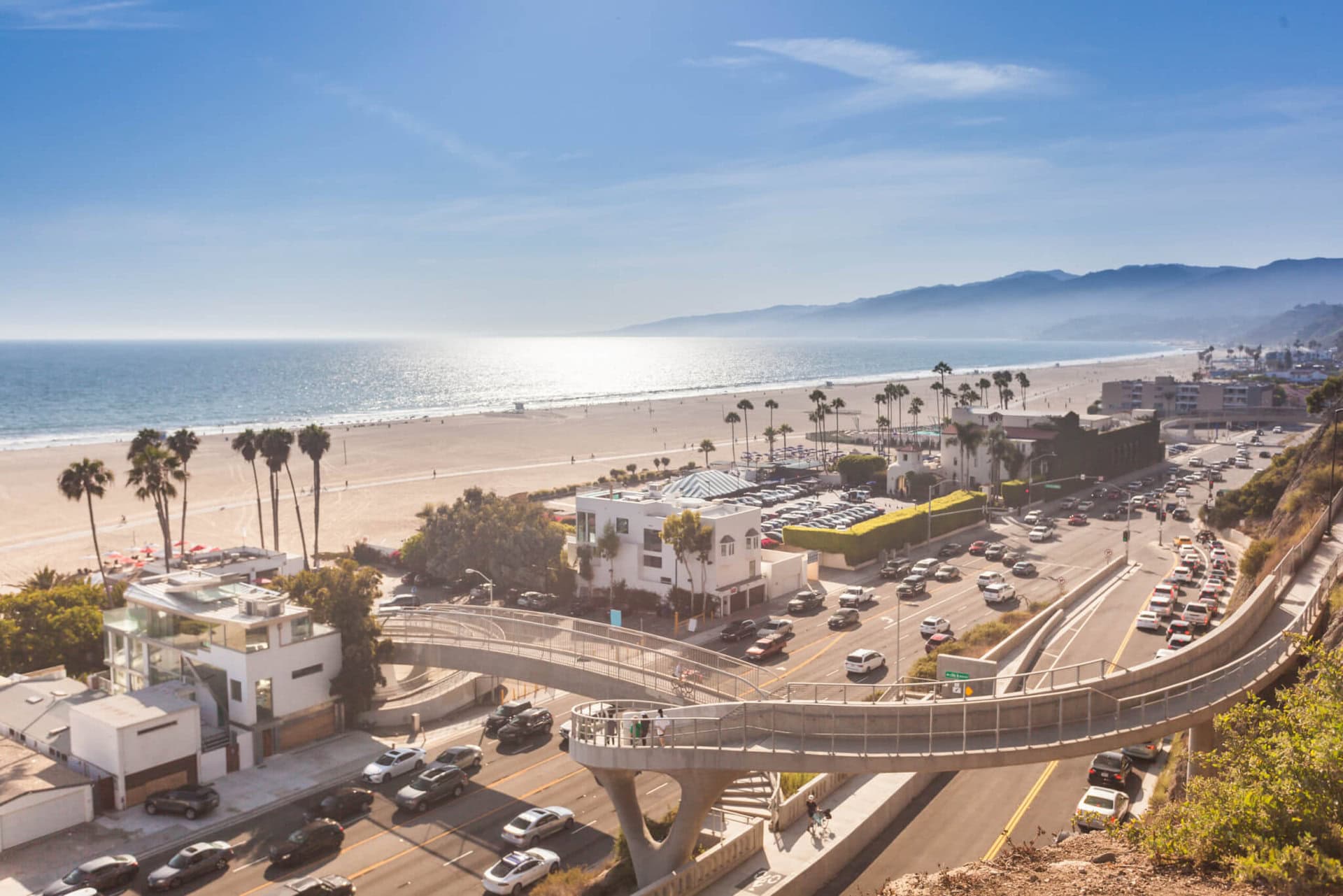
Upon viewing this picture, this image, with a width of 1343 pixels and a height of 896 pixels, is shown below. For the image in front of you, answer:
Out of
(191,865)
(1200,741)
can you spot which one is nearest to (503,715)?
(191,865)

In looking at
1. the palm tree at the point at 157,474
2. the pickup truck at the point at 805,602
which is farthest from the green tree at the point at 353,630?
the pickup truck at the point at 805,602

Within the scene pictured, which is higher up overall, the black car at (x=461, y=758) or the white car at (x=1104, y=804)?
the white car at (x=1104, y=804)

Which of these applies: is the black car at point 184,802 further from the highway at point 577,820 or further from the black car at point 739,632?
the black car at point 739,632

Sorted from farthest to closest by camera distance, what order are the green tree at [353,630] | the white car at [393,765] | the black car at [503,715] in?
the green tree at [353,630]
the black car at [503,715]
the white car at [393,765]

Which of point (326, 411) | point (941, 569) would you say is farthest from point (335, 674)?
point (326, 411)

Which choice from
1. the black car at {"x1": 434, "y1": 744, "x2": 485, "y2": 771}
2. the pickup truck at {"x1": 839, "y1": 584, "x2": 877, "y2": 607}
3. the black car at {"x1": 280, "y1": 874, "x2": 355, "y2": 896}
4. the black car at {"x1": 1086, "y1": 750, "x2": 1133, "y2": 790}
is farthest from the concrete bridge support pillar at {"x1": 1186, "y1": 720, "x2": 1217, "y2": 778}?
the pickup truck at {"x1": 839, "y1": 584, "x2": 877, "y2": 607}

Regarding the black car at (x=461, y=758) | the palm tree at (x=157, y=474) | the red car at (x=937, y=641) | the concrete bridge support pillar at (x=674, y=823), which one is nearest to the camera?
the concrete bridge support pillar at (x=674, y=823)

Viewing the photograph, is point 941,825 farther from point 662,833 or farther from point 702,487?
point 702,487

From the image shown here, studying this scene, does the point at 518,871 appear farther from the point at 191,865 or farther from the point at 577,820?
the point at 191,865
